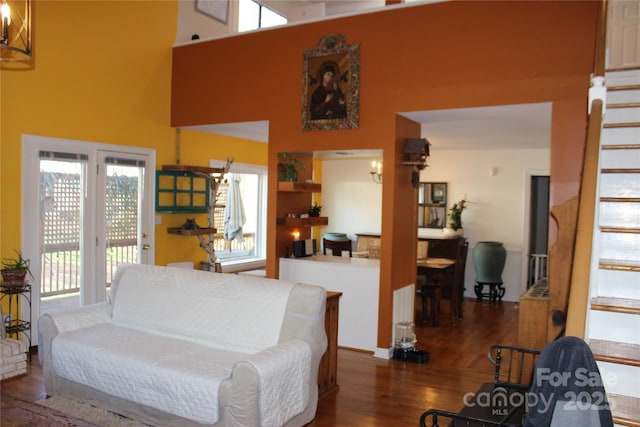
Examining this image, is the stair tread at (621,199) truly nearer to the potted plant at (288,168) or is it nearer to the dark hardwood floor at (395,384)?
the dark hardwood floor at (395,384)

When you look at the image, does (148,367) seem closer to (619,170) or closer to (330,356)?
(330,356)

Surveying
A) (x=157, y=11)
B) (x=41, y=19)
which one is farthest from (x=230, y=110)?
(x=41, y=19)

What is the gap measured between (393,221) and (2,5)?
11.4 ft

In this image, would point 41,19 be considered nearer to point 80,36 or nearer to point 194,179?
point 80,36

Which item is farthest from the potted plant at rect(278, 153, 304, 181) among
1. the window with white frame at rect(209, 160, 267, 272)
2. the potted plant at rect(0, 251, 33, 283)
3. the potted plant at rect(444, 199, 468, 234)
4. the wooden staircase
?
the potted plant at rect(444, 199, 468, 234)

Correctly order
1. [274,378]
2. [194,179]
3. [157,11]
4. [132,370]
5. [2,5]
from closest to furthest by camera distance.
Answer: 1. [2,5]
2. [274,378]
3. [132,370]
4. [157,11]
5. [194,179]

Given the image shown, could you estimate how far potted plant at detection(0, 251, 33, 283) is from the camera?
4324 millimetres

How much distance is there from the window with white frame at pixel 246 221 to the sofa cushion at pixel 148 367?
360 cm

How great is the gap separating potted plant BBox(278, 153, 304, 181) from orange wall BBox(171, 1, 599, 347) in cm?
11

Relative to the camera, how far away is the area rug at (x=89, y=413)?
3.27 meters

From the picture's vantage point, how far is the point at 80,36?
5.19 meters

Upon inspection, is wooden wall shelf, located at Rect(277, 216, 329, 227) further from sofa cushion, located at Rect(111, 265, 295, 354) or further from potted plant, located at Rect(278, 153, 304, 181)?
sofa cushion, located at Rect(111, 265, 295, 354)

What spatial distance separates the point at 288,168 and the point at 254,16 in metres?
3.50

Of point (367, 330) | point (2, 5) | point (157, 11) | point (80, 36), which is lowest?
point (367, 330)
